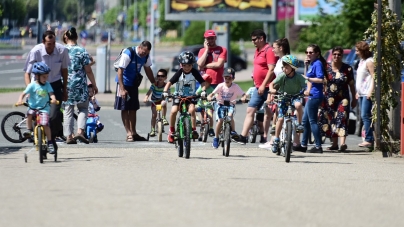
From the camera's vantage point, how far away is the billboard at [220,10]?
129 ft

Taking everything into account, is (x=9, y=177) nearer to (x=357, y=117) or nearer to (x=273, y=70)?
(x=273, y=70)

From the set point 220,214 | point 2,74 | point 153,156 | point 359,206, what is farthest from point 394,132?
point 2,74

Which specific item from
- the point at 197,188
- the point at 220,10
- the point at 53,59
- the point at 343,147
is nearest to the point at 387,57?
the point at 343,147

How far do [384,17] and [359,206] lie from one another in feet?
22.4

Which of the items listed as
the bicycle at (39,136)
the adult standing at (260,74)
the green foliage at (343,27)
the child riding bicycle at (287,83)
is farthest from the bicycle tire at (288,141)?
the green foliage at (343,27)

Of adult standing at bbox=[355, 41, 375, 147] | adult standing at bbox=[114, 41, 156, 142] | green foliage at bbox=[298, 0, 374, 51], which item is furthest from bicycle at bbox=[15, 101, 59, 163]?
green foliage at bbox=[298, 0, 374, 51]

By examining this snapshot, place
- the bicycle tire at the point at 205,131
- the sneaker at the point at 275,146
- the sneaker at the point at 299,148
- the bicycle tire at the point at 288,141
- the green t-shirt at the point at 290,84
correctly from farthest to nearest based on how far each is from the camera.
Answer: the bicycle tire at the point at 205,131 → the sneaker at the point at 299,148 → the sneaker at the point at 275,146 → the green t-shirt at the point at 290,84 → the bicycle tire at the point at 288,141

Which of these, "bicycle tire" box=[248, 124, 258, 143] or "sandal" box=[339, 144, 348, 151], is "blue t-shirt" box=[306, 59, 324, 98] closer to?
"sandal" box=[339, 144, 348, 151]

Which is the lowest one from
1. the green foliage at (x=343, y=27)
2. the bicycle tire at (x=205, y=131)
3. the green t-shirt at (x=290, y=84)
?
the bicycle tire at (x=205, y=131)

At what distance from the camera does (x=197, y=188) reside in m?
11.3

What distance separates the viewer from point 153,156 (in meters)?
15.3

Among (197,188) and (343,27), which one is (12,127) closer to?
(197,188)

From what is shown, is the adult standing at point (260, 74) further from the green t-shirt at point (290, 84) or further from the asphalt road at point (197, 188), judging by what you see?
the green t-shirt at point (290, 84)

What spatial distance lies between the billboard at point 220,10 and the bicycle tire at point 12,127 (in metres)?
21.3
